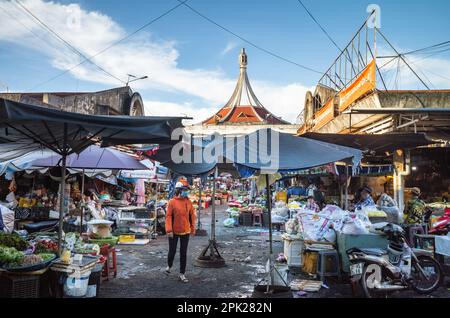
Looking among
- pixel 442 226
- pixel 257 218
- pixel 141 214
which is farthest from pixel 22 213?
pixel 442 226

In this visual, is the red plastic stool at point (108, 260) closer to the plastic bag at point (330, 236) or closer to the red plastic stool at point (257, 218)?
the plastic bag at point (330, 236)

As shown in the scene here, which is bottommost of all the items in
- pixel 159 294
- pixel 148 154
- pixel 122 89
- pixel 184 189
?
pixel 159 294

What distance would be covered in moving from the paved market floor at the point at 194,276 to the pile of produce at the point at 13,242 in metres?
1.50

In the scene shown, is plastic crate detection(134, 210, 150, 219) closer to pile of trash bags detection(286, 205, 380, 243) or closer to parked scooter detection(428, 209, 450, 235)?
pile of trash bags detection(286, 205, 380, 243)

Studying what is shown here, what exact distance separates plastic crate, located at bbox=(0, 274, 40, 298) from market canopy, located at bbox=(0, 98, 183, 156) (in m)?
2.06

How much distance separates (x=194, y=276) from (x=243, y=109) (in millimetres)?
29503

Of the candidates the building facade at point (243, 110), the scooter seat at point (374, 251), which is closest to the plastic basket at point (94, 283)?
the scooter seat at point (374, 251)

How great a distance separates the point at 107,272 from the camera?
6883 mm

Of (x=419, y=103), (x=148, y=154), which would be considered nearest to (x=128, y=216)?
(x=148, y=154)

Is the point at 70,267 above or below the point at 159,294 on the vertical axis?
above

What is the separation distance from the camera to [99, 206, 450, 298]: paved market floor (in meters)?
6.21

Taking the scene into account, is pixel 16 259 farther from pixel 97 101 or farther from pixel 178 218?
pixel 97 101
